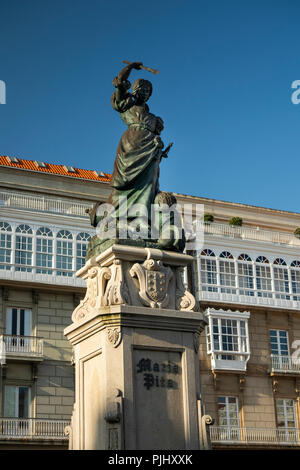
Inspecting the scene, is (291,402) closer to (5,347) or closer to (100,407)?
(5,347)

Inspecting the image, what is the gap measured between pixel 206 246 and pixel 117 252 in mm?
31717

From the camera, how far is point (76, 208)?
138 ft

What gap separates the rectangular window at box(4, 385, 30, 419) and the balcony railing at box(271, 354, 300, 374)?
13.5 m

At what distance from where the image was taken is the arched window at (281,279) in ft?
145

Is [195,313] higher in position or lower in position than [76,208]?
lower

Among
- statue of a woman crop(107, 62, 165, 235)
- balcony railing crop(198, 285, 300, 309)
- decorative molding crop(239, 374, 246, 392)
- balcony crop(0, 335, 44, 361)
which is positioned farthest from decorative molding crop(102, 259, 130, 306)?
decorative molding crop(239, 374, 246, 392)

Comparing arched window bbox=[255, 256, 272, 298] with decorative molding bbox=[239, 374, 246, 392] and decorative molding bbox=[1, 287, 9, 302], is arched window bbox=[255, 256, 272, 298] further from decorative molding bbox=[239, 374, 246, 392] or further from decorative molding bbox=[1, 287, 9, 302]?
decorative molding bbox=[1, 287, 9, 302]

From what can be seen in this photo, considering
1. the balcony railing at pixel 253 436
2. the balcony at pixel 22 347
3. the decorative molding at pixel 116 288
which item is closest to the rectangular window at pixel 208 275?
the balcony railing at pixel 253 436

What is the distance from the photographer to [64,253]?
39.4m

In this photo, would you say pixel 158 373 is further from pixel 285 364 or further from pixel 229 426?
pixel 285 364

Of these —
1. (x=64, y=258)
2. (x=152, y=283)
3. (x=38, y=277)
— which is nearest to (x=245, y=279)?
(x=64, y=258)
